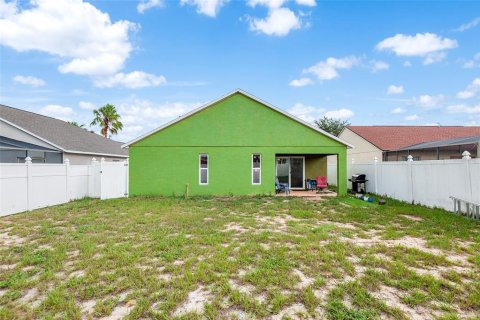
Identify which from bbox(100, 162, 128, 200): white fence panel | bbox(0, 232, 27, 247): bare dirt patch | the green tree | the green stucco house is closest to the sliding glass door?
the green stucco house

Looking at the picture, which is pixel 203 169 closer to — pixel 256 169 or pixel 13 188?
pixel 256 169

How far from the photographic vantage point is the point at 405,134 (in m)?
27.3

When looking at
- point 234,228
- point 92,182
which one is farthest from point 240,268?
point 92,182

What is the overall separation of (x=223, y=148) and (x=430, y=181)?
9587 mm

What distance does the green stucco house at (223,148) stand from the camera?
46.2 feet

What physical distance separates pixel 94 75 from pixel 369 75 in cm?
2100

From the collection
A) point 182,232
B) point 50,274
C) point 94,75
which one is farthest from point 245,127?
point 94,75

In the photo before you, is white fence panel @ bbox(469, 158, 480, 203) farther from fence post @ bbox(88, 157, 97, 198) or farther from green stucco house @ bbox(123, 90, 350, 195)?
fence post @ bbox(88, 157, 97, 198)

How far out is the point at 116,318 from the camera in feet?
10.1

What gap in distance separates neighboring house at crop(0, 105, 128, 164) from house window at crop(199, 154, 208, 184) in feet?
29.5

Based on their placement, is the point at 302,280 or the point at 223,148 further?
the point at 223,148

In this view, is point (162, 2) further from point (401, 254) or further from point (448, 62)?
point (448, 62)

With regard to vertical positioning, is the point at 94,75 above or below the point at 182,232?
above

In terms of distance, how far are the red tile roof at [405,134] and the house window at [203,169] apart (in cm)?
1845
